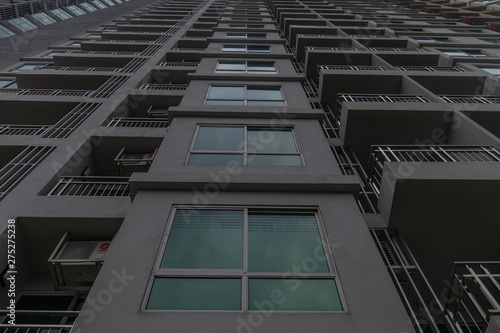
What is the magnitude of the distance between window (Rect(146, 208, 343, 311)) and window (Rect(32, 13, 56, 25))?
102ft

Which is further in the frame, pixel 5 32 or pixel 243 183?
pixel 5 32

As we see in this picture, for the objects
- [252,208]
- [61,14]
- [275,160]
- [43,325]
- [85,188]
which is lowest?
[43,325]

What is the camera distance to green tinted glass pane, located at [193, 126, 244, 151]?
834cm

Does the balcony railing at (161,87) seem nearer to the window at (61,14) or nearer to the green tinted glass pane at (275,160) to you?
the green tinted glass pane at (275,160)

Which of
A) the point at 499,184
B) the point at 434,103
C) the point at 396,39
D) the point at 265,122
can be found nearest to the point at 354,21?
the point at 396,39

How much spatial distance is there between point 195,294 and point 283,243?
180 centimetres

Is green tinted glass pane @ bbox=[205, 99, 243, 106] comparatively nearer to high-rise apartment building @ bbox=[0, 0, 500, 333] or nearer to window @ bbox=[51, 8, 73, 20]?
high-rise apartment building @ bbox=[0, 0, 500, 333]

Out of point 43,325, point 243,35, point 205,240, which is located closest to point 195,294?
point 205,240

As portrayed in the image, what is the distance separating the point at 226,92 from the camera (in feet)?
37.4

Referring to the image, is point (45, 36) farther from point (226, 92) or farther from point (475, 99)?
point (475, 99)

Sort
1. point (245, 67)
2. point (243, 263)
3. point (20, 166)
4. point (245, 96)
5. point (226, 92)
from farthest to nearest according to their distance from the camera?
point (245, 67)
point (226, 92)
point (245, 96)
point (20, 166)
point (243, 263)

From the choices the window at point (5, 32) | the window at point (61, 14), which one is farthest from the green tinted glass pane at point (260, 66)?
the window at point (61, 14)

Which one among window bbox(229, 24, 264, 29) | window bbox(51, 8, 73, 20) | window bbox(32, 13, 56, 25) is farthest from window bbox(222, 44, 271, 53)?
window bbox(51, 8, 73, 20)

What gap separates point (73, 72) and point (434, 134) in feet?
50.4
